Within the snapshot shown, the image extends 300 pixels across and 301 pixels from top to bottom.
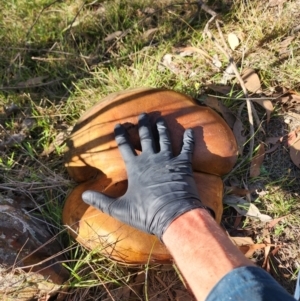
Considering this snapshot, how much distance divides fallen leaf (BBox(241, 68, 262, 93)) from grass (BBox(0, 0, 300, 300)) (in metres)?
→ 0.04

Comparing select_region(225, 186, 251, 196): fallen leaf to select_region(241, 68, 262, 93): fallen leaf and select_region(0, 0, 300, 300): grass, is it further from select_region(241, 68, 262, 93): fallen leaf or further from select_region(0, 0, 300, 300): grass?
select_region(241, 68, 262, 93): fallen leaf

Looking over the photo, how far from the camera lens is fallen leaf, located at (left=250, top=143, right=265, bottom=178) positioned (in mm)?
2293

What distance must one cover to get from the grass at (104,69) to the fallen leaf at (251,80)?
0.04m

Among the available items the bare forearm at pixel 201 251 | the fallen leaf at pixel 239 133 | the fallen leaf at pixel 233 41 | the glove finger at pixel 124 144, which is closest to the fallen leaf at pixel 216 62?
the fallen leaf at pixel 233 41

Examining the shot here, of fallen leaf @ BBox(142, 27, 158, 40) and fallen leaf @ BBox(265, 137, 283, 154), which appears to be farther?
fallen leaf @ BBox(142, 27, 158, 40)

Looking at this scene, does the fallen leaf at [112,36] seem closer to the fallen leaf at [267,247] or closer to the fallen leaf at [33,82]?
the fallen leaf at [33,82]

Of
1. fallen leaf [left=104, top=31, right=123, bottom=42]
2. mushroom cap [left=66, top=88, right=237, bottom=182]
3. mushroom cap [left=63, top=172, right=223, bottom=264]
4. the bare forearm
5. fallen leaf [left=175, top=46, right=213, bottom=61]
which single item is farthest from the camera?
fallen leaf [left=104, top=31, right=123, bottom=42]

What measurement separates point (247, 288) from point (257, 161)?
105 cm

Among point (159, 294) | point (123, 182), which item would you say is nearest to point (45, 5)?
point (123, 182)

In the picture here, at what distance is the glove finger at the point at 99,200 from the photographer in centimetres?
189

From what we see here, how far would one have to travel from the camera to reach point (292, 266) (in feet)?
6.96

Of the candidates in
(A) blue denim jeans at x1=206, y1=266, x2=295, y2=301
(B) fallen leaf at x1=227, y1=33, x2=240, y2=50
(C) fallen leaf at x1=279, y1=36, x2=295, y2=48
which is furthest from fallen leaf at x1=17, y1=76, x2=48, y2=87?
(A) blue denim jeans at x1=206, y1=266, x2=295, y2=301

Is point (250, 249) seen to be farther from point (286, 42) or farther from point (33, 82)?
point (33, 82)

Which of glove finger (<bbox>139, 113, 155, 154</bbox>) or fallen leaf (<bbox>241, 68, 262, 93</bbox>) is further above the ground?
glove finger (<bbox>139, 113, 155, 154</bbox>)
